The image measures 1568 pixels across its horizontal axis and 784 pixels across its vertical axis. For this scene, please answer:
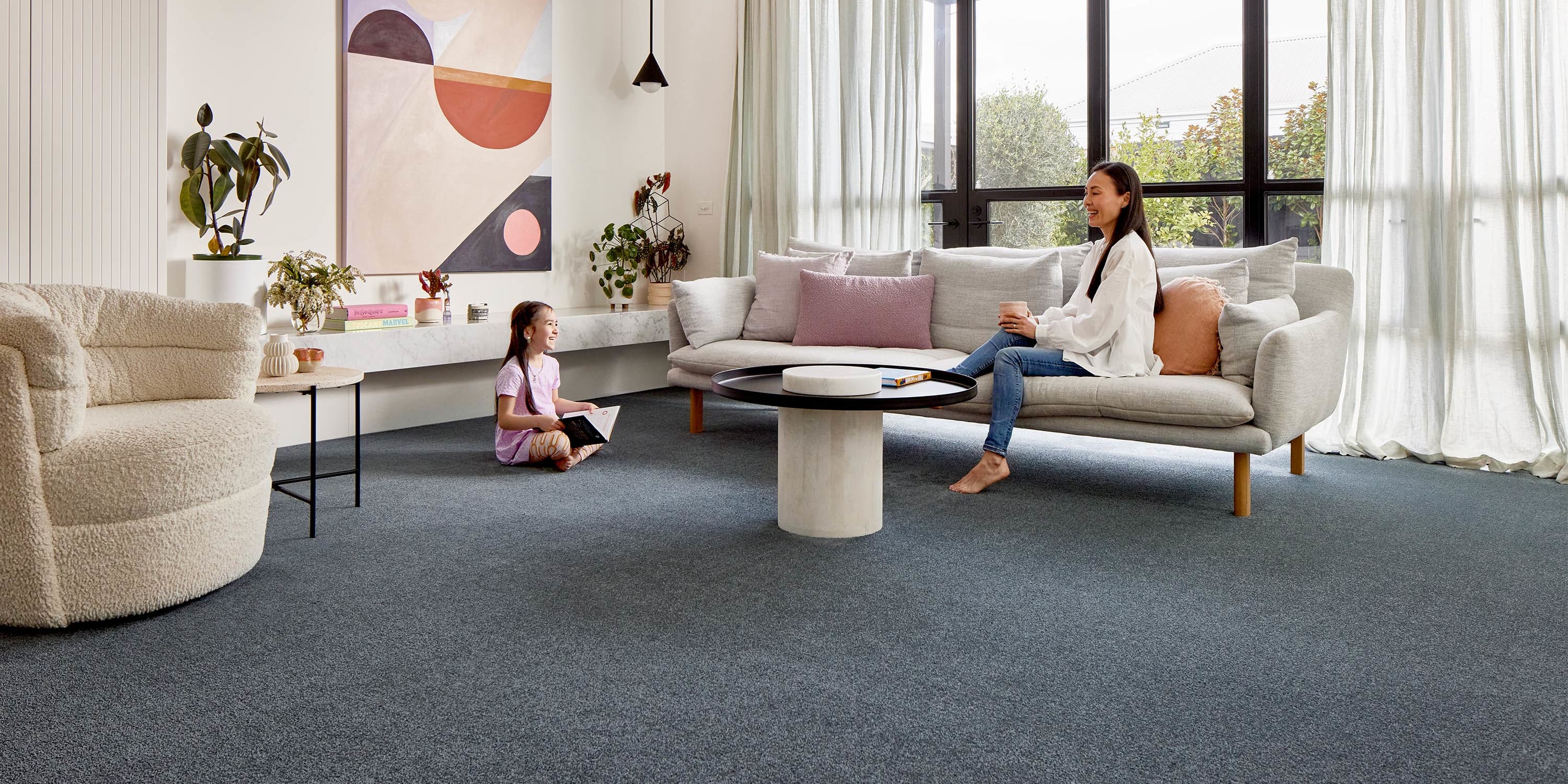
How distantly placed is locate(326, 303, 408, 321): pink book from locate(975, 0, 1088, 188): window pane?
2.84 m

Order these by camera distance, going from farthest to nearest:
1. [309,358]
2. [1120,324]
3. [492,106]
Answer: [492,106], [1120,324], [309,358]

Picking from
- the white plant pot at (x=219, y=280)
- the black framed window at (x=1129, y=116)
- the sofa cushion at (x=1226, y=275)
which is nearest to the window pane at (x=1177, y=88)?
the black framed window at (x=1129, y=116)

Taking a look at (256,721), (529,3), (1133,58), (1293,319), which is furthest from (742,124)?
(256,721)

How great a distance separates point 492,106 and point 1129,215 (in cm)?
314

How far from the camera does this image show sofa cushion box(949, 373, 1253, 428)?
3.26 meters

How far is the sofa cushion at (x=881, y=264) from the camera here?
4719mm

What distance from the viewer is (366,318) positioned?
4457mm

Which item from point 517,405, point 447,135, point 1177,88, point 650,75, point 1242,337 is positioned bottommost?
point 517,405

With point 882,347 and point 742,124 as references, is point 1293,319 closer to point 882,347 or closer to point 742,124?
point 882,347

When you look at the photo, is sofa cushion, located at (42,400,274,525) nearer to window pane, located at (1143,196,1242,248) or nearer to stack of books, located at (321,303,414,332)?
stack of books, located at (321,303,414,332)

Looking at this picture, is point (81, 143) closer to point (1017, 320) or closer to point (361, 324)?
point (361, 324)

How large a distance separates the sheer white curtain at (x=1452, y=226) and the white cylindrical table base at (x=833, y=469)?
235 cm

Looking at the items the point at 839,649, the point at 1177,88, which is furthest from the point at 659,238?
the point at 839,649

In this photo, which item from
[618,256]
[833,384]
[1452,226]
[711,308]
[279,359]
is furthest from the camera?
[618,256]
